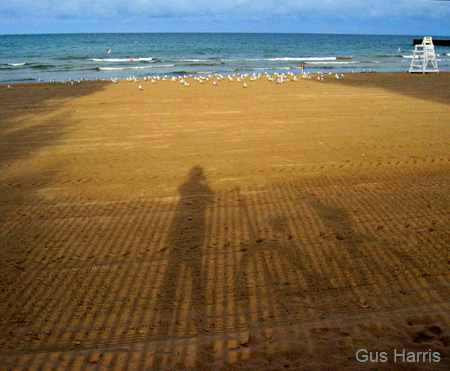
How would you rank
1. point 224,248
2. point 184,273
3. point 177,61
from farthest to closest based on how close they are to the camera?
point 177,61
point 224,248
point 184,273

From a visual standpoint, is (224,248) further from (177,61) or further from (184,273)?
(177,61)

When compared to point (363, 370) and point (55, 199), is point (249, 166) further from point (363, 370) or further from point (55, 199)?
point (363, 370)

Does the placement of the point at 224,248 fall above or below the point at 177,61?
below

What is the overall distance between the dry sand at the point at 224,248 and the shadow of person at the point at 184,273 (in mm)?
17

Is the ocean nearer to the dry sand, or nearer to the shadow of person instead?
the dry sand

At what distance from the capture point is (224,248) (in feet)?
13.7

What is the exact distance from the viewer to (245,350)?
9.15ft

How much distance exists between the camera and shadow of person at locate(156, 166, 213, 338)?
10.2 feet

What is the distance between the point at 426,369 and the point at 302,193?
322 centimetres

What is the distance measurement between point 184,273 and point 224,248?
2.04ft

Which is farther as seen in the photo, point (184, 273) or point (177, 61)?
point (177, 61)

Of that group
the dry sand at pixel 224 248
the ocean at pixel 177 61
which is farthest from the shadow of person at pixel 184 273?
the ocean at pixel 177 61

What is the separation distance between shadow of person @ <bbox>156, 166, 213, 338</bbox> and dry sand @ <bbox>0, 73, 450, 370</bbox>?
17mm

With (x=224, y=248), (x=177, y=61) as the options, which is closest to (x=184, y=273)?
(x=224, y=248)
